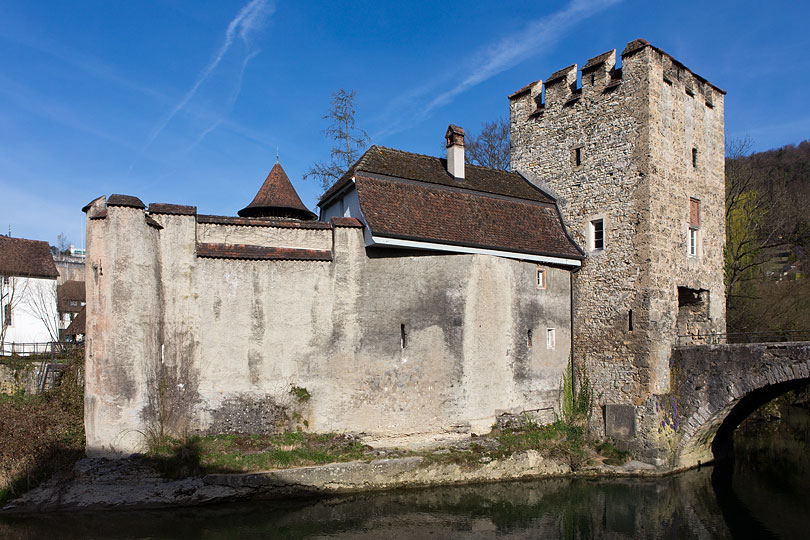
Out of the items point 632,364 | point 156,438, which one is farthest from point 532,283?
point 156,438

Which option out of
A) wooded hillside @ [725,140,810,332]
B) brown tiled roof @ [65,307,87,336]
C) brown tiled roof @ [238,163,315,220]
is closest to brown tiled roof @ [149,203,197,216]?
brown tiled roof @ [238,163,315,220]

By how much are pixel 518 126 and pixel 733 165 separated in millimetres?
12527

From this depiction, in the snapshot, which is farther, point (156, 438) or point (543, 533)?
point (156, 438)

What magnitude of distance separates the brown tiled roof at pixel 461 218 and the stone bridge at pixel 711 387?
14.4ft

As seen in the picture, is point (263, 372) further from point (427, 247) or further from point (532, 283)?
point (532, 283)

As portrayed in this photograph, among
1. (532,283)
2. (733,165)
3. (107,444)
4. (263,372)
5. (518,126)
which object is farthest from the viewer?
(733,165)

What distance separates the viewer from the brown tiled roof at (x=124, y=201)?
42.5ft

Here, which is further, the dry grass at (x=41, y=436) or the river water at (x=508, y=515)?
the dry grass at (x=41, y=436)

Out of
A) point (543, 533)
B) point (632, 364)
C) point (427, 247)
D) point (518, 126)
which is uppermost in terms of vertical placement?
point (518, 126)

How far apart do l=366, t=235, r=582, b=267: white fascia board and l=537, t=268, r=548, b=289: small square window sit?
→ 0.97ft

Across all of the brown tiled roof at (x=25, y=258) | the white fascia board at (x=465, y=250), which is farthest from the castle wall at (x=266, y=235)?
the brown tiled roof at (x=25, y=258)

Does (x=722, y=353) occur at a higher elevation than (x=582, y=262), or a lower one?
lower

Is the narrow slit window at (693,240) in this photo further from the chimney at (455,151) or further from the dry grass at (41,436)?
the dry grass at (41,436)

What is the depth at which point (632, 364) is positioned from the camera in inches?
632
